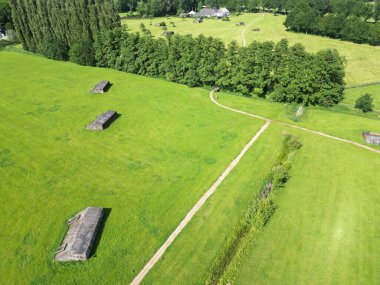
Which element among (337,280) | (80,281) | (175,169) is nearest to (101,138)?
(175,169)

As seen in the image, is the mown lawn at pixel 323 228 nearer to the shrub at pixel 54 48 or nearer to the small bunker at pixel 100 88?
the small bunker at pixel 100 88

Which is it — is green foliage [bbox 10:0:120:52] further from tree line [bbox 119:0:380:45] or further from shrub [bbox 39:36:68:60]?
tree line [bbox 119:0:380:45]

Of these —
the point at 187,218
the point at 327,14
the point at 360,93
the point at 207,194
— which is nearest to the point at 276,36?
the point at 327,14

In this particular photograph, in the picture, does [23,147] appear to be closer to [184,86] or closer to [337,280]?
[184,86]

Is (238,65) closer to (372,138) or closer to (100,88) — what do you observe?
(372,138)

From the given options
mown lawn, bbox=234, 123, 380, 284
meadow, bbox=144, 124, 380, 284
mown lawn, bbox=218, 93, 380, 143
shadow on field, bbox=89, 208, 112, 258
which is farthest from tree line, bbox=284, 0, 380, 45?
shadow on field, bbox=89, 208, 112, 258

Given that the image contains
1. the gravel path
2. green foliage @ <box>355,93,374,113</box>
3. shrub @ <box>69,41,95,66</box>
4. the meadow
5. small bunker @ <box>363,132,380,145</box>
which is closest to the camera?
the meadow

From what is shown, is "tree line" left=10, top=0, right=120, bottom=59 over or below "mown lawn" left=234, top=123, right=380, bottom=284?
over
